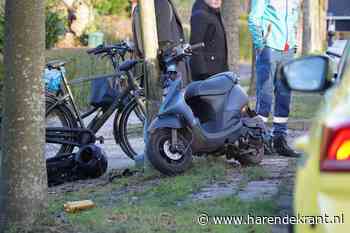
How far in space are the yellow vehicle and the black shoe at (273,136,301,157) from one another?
5718 mm

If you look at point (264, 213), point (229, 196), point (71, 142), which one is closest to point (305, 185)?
point (264, 213)

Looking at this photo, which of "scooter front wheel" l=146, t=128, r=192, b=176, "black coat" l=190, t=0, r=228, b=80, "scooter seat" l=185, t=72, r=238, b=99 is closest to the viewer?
"scooter front wheel" l=146, t=128, r=192, b=176

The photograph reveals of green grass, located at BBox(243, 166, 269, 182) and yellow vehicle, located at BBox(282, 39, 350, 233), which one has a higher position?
yellow vehicle, located at BBox(282, 39, 350, 233)

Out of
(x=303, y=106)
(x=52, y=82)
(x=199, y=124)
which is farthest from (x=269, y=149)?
(x=303, y=106)

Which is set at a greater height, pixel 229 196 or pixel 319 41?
pixel 319 41

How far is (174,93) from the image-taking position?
8.16 meters

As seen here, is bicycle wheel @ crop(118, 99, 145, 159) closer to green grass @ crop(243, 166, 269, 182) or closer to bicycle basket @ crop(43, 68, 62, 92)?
bicycle basket @ crop(43, 68, 62, 92)

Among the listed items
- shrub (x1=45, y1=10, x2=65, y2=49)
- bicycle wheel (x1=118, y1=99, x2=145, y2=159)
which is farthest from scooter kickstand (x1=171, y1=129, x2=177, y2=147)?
shrub (x1=45, y1=10, x2=65, y2=49)

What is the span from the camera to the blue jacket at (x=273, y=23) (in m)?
9.84

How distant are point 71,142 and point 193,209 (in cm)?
267

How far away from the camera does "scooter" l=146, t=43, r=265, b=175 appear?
796cm

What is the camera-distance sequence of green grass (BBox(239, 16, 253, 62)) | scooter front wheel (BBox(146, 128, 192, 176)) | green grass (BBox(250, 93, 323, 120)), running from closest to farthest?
scooter front wheel (BBox(146, 128, 192, 176)) → green grass (BBox(250, 93, 323, 120)) → green grass (BBox(239, 16, 253, 62))

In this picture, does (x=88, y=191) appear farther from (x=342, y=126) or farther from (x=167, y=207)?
(x=342, y=126)

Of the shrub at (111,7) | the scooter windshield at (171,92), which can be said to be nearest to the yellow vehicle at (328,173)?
the scooter windshield at (171,92)
